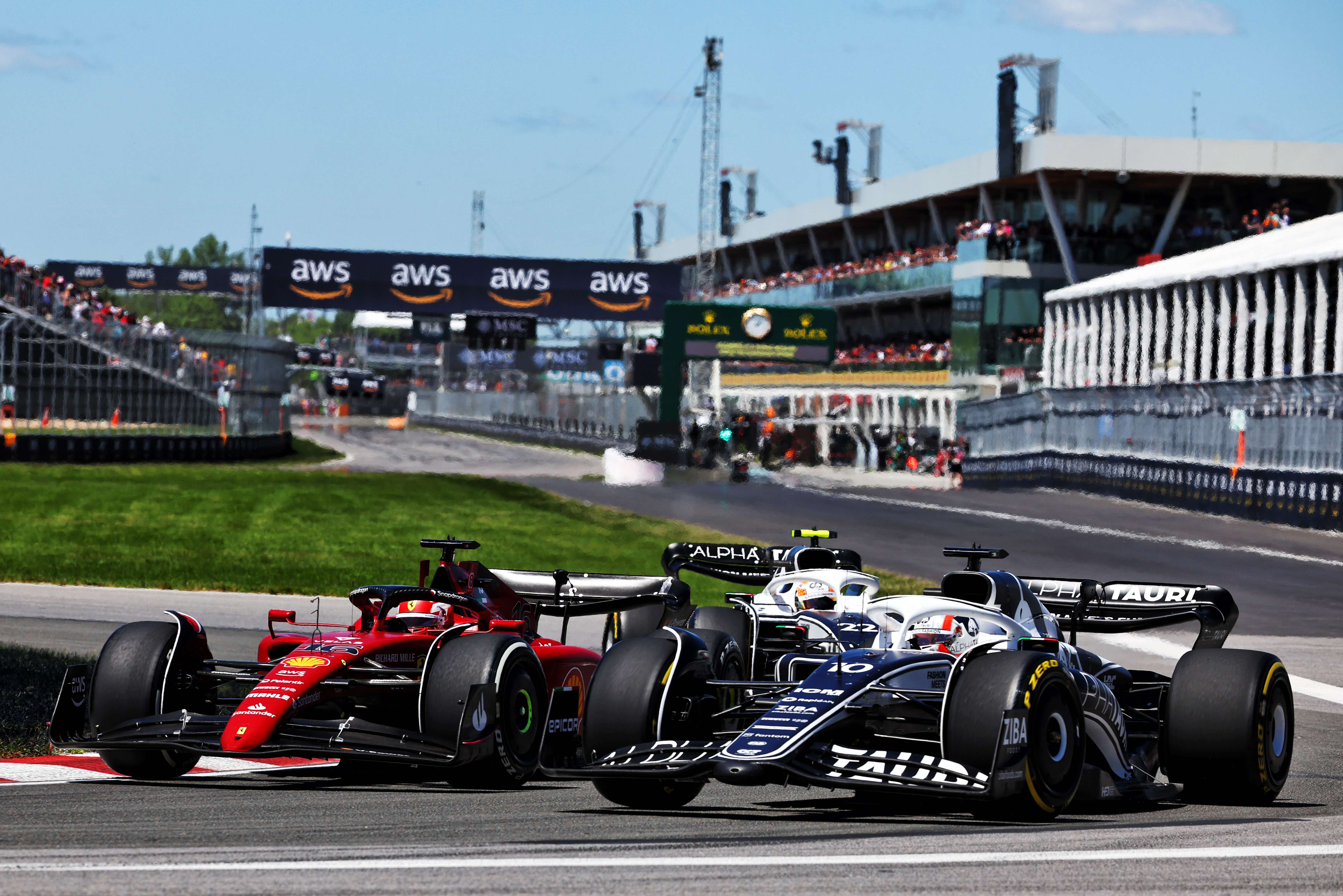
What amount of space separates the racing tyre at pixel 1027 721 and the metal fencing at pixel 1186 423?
24.5 metres

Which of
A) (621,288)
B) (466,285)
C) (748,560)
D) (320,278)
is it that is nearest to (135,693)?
(748,560)

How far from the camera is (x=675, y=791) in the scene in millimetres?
8297

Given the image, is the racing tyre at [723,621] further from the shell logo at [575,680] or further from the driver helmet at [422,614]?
the driver helmet at [422,614]

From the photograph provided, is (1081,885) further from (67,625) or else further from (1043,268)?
(1043,268)

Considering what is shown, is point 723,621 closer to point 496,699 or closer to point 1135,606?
point 1135,606

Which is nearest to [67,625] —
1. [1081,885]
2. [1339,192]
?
[1081,885]

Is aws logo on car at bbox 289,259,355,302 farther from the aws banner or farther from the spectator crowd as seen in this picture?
the spectator crowd

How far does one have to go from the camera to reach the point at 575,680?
1022 centimetres

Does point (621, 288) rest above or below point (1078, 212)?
below

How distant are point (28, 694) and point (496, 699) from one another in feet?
14.9

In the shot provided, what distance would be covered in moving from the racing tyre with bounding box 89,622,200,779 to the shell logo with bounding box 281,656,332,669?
0.70 metres

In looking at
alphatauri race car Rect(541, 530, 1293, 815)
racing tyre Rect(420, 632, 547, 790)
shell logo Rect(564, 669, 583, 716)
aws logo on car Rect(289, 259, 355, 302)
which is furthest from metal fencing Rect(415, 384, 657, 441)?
racing tyre Rect(420, 632, 547, 790)

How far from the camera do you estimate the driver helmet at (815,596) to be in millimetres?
12320

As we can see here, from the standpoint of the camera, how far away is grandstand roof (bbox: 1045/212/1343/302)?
35531mm
